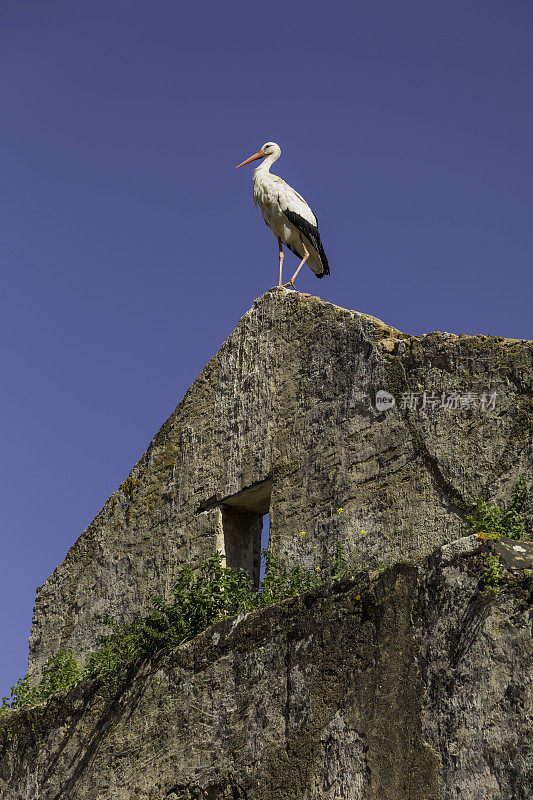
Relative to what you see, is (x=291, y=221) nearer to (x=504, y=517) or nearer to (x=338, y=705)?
(x=504, y=517)

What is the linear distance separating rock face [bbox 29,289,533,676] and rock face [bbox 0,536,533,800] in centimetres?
25

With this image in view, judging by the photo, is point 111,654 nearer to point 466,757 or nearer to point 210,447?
point 210,447

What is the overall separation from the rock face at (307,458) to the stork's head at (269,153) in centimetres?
332

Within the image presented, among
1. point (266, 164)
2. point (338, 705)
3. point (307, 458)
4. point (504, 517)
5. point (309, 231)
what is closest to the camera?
point (338, 705)

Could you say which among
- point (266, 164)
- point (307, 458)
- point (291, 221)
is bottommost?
point (307, 458)

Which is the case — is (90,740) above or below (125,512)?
below

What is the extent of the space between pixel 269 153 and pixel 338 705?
8.13 m

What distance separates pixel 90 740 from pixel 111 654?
784mm

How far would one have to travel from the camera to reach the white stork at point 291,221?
12422 millimetres

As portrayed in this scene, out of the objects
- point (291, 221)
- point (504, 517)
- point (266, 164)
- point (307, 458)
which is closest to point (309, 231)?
point (291, 221)

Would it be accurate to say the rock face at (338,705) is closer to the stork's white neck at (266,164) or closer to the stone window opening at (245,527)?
the stone window opening at (245,527)

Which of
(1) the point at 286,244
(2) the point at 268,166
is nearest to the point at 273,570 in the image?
(1) the point at 286,244

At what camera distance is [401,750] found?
744cm

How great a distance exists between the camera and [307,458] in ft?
33.5
